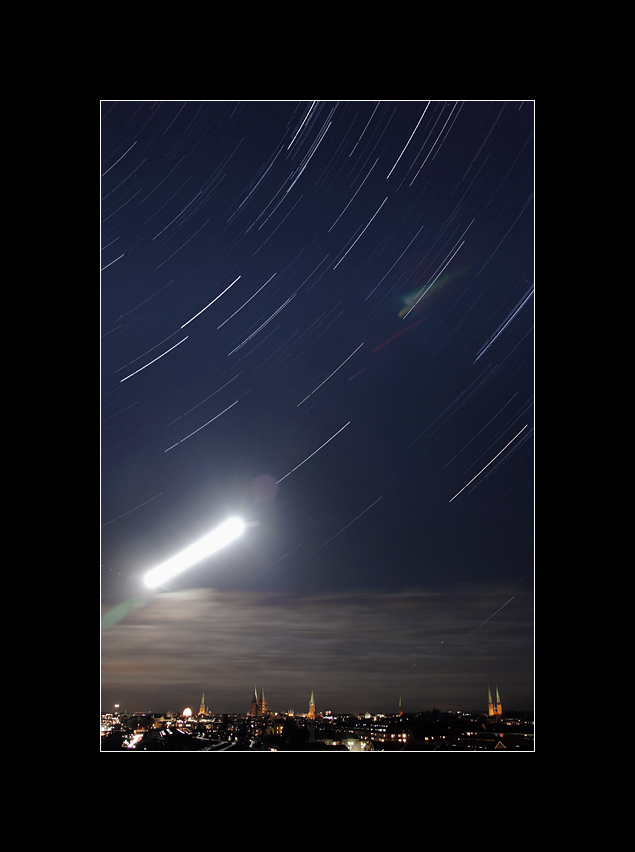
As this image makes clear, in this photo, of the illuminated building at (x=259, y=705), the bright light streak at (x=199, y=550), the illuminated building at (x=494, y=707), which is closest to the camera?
the illuminated building at (x=494, y=707)

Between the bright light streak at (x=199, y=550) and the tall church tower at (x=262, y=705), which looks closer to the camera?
the tall church tower at (x=262, y=705)

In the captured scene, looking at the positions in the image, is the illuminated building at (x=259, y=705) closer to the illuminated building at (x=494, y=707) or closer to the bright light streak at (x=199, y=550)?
the bright light streak at (x=199, y=550)

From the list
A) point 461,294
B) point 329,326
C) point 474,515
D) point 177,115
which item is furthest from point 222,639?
point 177,115

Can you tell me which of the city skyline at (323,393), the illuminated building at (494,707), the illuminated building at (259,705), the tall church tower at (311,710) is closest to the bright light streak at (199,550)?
the city skyline at (323,393)

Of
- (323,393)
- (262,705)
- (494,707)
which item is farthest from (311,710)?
(323,393)

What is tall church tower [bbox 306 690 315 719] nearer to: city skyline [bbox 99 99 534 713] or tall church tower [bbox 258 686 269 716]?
city skyline [bbox 99 99 534 713]

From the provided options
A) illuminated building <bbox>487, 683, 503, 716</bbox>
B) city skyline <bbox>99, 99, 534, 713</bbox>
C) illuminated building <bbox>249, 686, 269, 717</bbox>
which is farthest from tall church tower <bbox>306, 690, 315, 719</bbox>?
illuminated building <bbox>487, 683, 503, 716</bbox>
